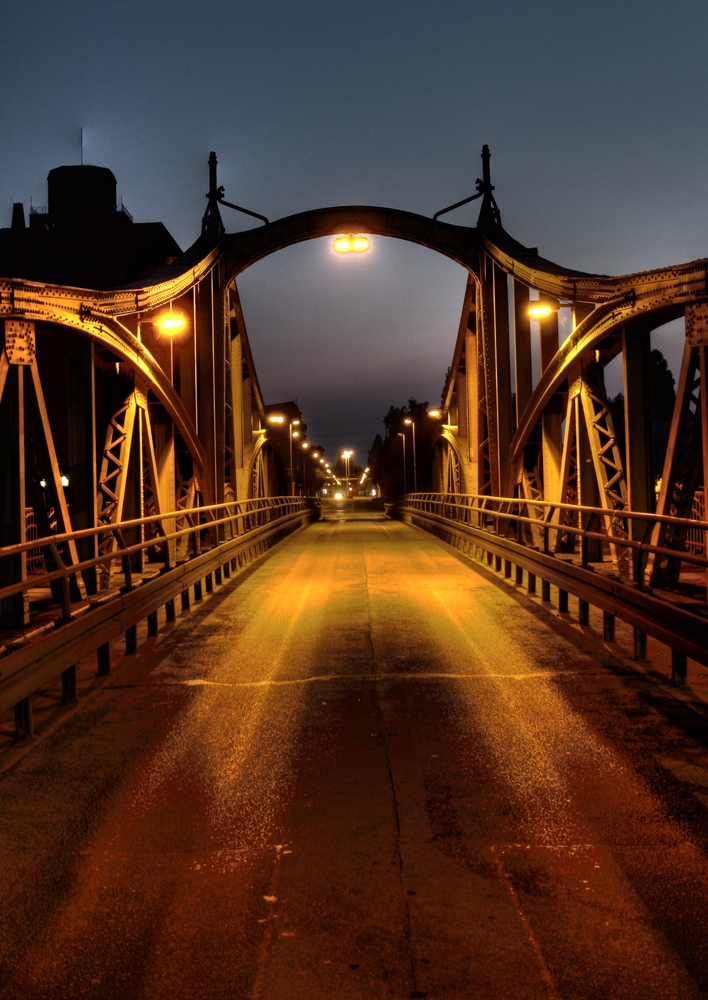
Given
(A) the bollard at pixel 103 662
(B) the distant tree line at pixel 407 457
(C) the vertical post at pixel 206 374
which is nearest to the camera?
(A) the bollard at pixel 103 662

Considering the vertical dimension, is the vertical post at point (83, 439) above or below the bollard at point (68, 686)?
above

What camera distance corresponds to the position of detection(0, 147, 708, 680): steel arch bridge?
31.9 feet

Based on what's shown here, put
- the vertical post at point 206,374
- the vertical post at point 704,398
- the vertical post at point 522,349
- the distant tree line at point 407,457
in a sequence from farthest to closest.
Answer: the distant tree line at point 407,457
the vertical post at point 206,374
the vertical post at point 522,349
the vertical post at point 704,398

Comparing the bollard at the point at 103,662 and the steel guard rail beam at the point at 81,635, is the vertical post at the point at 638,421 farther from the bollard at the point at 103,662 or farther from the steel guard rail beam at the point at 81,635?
the bollard at the point at 103,662

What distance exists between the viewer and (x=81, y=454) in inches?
456

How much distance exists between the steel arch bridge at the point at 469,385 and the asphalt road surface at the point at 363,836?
185 cm

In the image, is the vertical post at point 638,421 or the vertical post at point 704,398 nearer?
the vertical post at point 704,398

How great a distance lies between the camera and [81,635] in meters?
6.43

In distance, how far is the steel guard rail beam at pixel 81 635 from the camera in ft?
17.0

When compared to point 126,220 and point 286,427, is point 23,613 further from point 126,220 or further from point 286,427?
point 286,427

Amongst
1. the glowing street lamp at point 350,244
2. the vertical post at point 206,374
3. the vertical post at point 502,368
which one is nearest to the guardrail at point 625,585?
the vertical post at point 502,368

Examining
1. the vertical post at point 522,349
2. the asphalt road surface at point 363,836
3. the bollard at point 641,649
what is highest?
the vertical post at point 522,349

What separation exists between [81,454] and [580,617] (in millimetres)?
6749

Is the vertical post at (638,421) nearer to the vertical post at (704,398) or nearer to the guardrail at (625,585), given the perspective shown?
the guardrail at (625,585)
